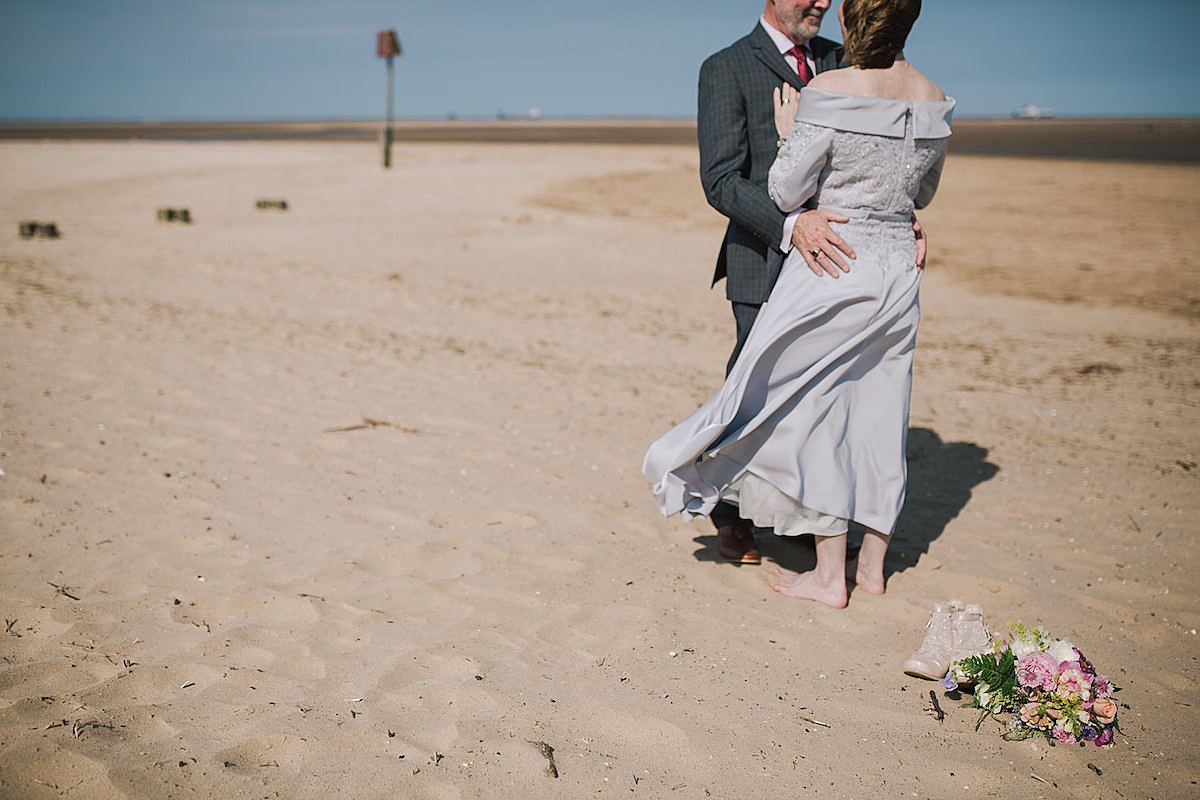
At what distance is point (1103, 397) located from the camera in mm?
6445

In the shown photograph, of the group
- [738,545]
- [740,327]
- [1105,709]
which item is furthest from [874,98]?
[1105,709]

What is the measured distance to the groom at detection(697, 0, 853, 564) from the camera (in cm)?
328

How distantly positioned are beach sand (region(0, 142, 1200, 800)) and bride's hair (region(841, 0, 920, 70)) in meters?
1.98

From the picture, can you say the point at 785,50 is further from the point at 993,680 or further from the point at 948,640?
the point at 993,680

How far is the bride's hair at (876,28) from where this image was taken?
2.84 m

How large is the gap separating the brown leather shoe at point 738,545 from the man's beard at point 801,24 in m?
1.96

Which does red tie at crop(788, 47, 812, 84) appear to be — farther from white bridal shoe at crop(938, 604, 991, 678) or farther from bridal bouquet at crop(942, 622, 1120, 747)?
bridal bouquet at crop(942, 622, 1120, 747)

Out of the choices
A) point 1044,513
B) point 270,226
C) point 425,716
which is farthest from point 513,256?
point 425,716

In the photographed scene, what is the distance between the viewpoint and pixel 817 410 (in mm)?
3281

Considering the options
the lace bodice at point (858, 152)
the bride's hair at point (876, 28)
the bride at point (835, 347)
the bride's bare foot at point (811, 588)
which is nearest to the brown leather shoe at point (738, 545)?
the bride's bare foot at point (811, 588)

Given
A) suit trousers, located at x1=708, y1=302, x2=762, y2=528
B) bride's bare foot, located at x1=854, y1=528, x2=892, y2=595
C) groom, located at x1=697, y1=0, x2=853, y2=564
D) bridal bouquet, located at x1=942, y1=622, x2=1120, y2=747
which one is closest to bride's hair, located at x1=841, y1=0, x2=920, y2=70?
groom, located at x1=697, y1=0, x2=853, y2=564

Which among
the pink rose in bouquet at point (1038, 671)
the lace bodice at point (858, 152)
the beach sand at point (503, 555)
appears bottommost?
the beach sand at point (503, 555)

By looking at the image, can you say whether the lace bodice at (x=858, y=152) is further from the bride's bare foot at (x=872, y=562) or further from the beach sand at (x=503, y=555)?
the beach sand at (x=503, y=555)

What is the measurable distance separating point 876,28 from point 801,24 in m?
0.53
